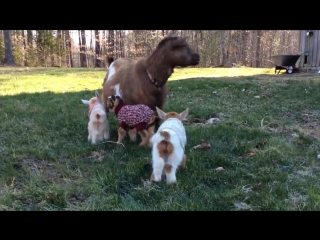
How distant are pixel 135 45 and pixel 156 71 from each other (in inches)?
724

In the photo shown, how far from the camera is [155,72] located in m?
4.82

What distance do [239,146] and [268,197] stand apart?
5.02 feet

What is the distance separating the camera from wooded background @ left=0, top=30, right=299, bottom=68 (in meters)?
22.4

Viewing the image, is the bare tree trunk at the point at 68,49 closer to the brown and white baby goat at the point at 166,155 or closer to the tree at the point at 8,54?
the tree at the point at 8,54

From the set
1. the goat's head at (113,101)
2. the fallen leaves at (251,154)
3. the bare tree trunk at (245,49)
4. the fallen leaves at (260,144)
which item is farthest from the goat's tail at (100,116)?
the bare tree trunk at (245,49)

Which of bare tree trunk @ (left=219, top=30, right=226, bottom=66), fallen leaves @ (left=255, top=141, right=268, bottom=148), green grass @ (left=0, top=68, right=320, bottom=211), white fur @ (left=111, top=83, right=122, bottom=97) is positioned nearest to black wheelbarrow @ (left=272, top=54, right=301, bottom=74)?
green grass @ (left=0, top=68, right=320, bottom=211)

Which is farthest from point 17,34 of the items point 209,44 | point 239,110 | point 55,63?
point 239,110

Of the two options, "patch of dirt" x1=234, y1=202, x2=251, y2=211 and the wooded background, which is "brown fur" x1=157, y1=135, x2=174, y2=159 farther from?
the wooded background

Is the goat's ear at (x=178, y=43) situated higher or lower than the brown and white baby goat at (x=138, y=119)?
higher

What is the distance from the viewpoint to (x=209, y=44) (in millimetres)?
22703

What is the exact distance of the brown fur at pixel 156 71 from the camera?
15.5ft

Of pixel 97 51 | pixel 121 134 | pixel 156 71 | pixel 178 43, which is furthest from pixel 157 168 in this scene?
pixel 97 51

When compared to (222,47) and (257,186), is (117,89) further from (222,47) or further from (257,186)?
(222,47)

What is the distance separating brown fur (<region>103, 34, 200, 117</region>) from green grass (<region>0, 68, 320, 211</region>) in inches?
28.3
